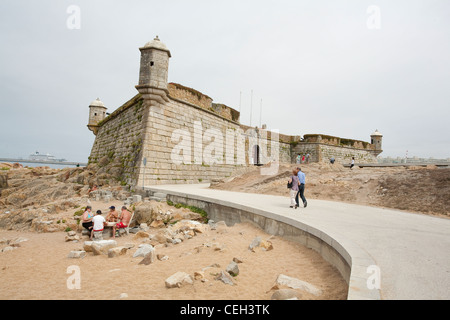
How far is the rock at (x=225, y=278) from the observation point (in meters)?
3.41

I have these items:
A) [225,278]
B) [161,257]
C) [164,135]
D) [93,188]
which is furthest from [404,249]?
[93,188]

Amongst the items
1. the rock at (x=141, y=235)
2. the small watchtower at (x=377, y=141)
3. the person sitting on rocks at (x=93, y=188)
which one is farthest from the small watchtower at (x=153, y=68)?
the small watchtower at (x=377, y=141)

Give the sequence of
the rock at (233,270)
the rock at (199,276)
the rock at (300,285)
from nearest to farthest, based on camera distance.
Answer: the rock at (300,285) < the rock at (199,276) < the rock at (233,270)

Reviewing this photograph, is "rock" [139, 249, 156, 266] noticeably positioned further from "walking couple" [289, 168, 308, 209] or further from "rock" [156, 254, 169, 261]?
"walking couple" [289, 168, 308, 209]

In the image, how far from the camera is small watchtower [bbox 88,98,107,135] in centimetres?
2298

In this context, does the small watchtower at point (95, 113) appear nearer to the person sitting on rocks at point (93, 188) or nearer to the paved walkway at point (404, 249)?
the person sitting on rocks at point (93, 188)

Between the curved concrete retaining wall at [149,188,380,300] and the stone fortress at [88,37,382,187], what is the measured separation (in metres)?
5.68

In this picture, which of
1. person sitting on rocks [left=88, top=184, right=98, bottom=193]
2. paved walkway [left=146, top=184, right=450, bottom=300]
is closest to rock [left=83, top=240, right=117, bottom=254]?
paved walkway [left=146, top=184, right=450, bottom=300]

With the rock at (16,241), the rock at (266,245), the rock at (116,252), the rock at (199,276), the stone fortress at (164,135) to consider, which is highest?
the stone fortress at (164,135)

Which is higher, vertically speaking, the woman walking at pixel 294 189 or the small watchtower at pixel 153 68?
the small watchtower at pixel 153 68

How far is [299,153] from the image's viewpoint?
101 ft

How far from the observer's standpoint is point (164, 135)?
1462cm
